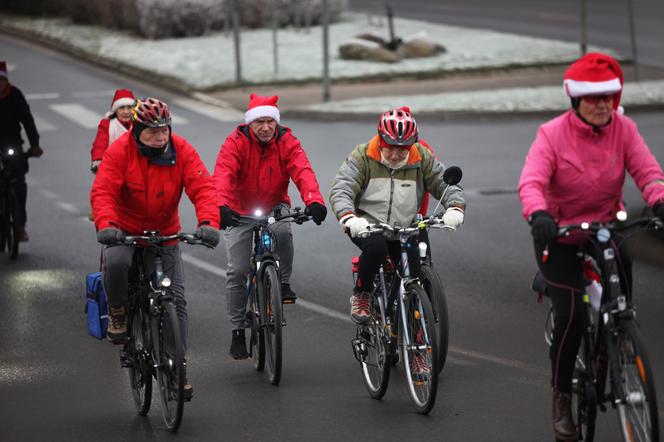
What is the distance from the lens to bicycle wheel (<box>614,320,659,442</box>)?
643 centimetres

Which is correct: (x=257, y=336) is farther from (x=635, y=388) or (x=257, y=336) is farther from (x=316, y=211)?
(x=635, y=388)

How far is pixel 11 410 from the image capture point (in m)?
8.55

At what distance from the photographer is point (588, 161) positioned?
7.00 metres

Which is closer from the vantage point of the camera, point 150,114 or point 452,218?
point 150,114

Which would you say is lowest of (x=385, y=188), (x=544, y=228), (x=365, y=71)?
(x=365, y=71)

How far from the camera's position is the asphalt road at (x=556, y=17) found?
32.1m

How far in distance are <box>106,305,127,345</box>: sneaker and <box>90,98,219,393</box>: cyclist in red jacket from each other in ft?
0.05

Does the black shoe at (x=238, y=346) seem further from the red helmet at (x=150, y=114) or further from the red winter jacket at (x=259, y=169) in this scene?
the red helmet at (x=150, y=114)

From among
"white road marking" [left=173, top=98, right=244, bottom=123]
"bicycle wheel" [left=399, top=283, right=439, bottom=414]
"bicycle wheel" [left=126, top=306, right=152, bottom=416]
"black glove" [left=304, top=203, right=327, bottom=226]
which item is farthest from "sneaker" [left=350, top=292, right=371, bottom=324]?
"white road marking" [left=173, top=98, right=244, bottom=123]

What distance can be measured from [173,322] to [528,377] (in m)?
2.61

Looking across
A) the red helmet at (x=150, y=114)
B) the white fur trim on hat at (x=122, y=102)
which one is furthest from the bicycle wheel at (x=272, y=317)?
the white fur trim on hat at (x=122, y=102)

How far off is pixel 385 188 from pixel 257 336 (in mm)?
1513

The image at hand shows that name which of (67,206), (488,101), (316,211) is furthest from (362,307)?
(488,101)

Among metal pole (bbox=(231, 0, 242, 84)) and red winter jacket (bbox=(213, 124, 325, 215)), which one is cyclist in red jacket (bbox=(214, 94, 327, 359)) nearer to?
red winter jacket (bbox=(213, 124, 325, 215))
